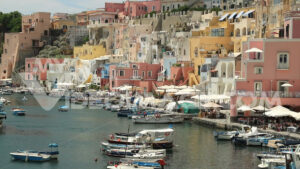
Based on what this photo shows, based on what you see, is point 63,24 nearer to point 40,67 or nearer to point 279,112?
point 40,67

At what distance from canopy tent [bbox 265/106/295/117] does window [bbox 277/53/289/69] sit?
13.7 ft

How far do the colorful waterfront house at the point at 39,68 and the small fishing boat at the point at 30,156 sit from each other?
196 feet

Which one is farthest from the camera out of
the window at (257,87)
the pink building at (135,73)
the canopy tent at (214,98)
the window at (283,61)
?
the pink building at (135,73)

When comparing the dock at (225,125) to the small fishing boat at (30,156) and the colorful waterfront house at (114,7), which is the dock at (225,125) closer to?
the small fishing boat at (30,156)

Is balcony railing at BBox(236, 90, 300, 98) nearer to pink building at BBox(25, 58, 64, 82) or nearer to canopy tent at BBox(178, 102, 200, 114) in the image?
canopy tent at BBox(178, 102, 200, 114)

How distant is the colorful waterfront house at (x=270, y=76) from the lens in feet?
136

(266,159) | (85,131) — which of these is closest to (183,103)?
(85,131)

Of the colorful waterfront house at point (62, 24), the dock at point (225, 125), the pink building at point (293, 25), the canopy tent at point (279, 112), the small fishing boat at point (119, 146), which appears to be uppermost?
the colorful waterfront house at point (62, 24)

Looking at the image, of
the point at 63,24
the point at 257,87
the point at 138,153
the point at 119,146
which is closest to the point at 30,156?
the point at 119,146

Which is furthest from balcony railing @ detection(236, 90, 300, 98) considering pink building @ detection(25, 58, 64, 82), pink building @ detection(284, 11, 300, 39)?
pink building @ detection(25, 58, 64, 82)

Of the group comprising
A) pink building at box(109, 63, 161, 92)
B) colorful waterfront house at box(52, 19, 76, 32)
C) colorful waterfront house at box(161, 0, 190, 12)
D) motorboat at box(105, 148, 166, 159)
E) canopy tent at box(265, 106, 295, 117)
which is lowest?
motorboat at box(105, 148, 166, 159)

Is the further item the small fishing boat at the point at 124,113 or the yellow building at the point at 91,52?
the yellow building at the point at 91,52

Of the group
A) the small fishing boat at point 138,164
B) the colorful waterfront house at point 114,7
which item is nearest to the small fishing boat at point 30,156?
the small fishing boat at point 138,164

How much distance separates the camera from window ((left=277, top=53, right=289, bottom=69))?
4175 cm
